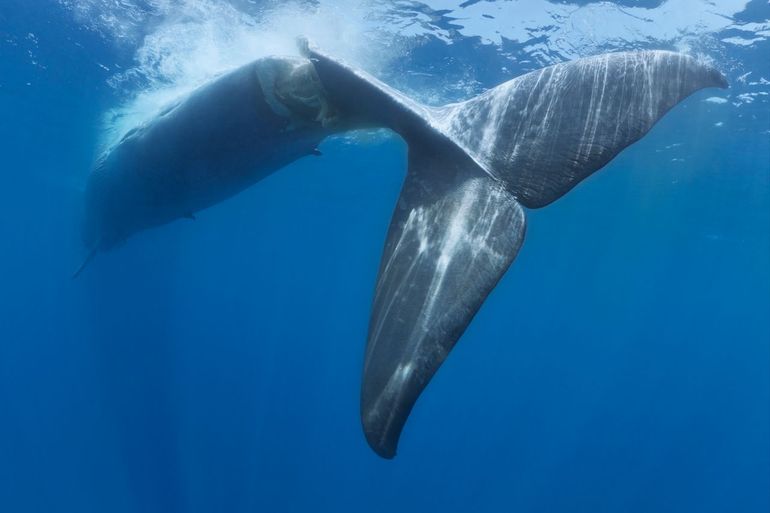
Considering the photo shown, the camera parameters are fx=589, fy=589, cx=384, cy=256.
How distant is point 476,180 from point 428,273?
90cm

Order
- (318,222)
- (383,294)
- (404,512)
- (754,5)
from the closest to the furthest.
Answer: (383,294) < (754,5) < (404,512) < (318,222)

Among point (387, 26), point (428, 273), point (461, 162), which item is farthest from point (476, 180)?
point (387, 26)

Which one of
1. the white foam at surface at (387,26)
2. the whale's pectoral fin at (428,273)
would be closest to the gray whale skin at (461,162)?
the whale's pectoral fin at (428,273)

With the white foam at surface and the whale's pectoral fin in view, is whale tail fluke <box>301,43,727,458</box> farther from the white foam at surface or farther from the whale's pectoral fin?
the white foam at surface

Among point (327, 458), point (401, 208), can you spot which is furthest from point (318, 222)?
point (401, 208)

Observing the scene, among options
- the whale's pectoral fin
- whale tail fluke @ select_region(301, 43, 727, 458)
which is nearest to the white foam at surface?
whale tail fluke @ select_region(301, 43, 727, 458)

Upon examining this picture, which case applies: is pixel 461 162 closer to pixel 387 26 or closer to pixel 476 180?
pixel 476 180

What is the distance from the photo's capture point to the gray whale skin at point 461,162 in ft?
12.8

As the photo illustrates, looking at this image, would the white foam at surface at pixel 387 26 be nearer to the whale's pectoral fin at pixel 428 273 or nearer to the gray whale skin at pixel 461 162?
the gray whale skin at pixel 461 162

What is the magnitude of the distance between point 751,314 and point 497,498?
1992 inches

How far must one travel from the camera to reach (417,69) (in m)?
18.2

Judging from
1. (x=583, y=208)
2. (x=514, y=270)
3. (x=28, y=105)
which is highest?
(x=28, y=105)

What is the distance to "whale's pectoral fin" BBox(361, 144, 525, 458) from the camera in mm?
3713

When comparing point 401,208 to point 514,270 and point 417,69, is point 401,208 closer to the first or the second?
point 417,69
